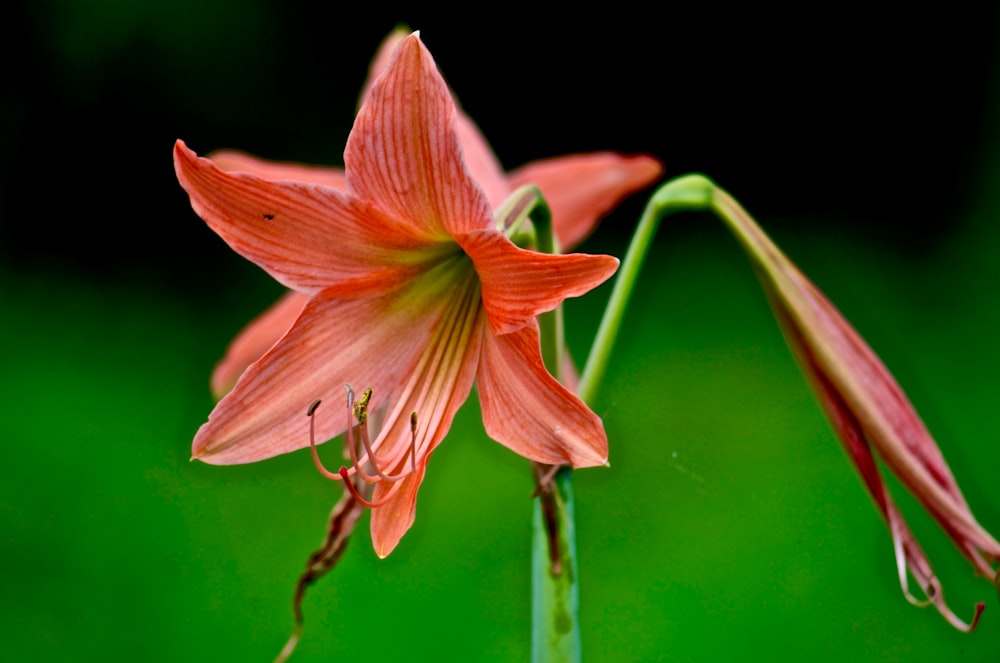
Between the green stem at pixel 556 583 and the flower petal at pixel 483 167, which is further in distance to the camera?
the flower petal at pixel 483 167

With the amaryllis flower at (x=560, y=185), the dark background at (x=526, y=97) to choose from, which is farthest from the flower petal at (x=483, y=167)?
the dark background at (x=526, y=97)

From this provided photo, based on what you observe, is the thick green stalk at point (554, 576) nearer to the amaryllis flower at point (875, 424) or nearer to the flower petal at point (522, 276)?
the flower petal at point (522, 276)

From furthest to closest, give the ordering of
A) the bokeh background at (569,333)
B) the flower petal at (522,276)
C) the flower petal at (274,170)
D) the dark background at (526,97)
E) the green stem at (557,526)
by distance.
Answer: the dark background at (526,97) < the bokeh background at (569,333) < the flower petal at (274,170) < the green stem at (557,526) < the flower petal at (522,276)

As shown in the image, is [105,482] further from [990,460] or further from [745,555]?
[990,460]

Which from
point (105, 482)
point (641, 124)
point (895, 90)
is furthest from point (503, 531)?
point (895, 90)

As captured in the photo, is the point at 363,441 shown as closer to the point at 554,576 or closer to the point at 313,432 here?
the point at 313,432

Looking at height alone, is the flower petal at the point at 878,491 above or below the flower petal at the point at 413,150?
below

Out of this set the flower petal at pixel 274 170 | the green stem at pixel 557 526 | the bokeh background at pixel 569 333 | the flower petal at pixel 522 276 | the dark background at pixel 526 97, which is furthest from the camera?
the dark background at pixel 526 97
